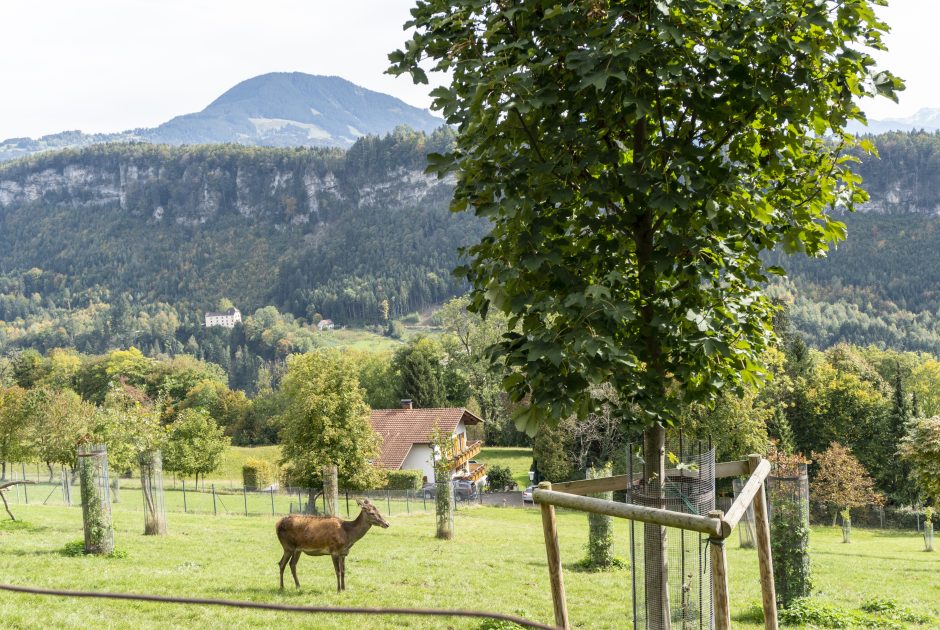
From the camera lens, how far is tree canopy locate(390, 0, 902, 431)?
4848 mm

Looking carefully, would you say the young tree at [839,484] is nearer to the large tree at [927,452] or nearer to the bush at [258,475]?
the large tree at [927,452]

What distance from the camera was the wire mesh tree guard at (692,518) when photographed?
15.0 ft

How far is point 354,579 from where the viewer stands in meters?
13.5

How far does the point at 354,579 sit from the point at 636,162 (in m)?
10.5

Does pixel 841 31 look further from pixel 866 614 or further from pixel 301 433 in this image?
pixel 301 433

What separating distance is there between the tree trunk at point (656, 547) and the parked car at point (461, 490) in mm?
41737

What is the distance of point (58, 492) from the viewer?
41.3 metres

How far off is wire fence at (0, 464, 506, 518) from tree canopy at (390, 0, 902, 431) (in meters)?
29.7

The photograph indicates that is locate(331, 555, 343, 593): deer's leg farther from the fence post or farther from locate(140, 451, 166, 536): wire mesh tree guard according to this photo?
the fence post

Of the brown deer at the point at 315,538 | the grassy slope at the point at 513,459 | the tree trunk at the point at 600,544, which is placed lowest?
the grassy slope at the point at 513,459

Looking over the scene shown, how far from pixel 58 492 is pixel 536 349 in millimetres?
43877

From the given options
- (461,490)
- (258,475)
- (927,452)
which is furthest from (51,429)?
(927,452)

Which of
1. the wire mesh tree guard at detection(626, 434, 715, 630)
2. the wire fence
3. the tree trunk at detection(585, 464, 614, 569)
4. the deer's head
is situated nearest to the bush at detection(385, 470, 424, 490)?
the wire fence

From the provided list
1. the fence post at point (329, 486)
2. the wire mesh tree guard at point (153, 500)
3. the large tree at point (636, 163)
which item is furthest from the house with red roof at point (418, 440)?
the large tree at point (636, 163)
